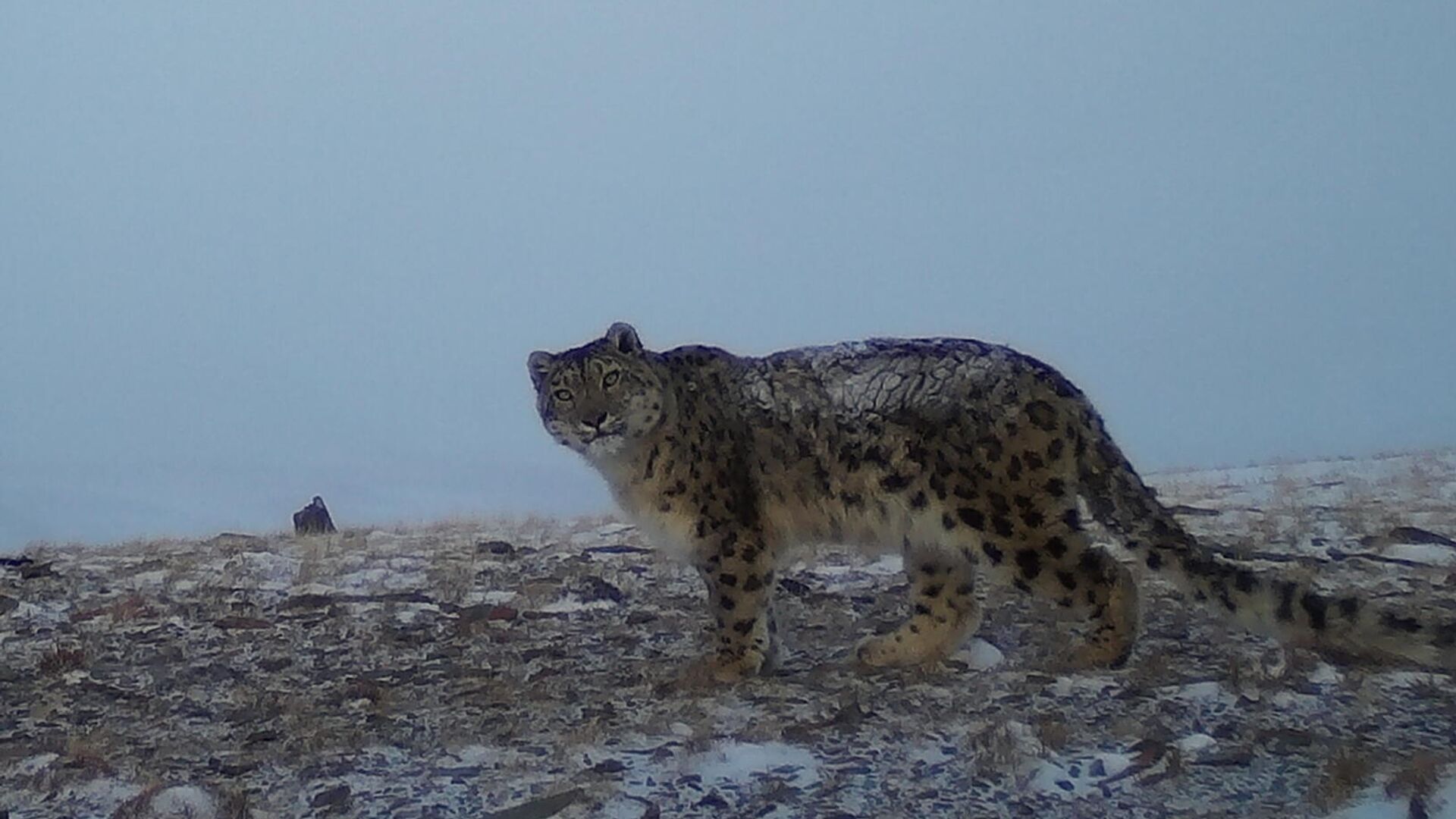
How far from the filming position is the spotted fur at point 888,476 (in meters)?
3.51

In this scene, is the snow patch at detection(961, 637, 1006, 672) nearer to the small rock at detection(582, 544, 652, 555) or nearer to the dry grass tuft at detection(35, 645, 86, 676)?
the small rock at detection(582, 544, 652, 555)

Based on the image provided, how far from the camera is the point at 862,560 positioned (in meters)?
4.79

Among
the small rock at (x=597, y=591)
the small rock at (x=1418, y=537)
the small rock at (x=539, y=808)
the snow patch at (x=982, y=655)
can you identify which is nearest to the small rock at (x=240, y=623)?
the small rock at (x=597, y=591)

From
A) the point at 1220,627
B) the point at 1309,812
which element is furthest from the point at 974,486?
the point at 1309,812

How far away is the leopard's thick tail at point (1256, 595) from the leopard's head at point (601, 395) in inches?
41.6

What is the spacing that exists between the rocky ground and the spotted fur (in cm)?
16

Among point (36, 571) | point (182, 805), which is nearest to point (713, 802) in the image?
point (182, 805)

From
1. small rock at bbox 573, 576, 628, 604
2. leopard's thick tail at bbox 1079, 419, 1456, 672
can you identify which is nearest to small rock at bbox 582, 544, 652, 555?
small rock at bbox 573, 576, 628, 604

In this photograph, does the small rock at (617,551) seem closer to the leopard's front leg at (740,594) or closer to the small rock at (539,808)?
the leopard's front leg at (740,594)

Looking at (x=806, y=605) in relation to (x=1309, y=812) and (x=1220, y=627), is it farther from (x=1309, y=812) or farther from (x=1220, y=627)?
(x=1309, y=812)

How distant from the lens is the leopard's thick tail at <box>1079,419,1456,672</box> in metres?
3.01

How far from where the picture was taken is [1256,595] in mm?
3301

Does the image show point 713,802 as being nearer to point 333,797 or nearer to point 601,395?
point 333,797

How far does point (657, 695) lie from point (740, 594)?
414 mm
